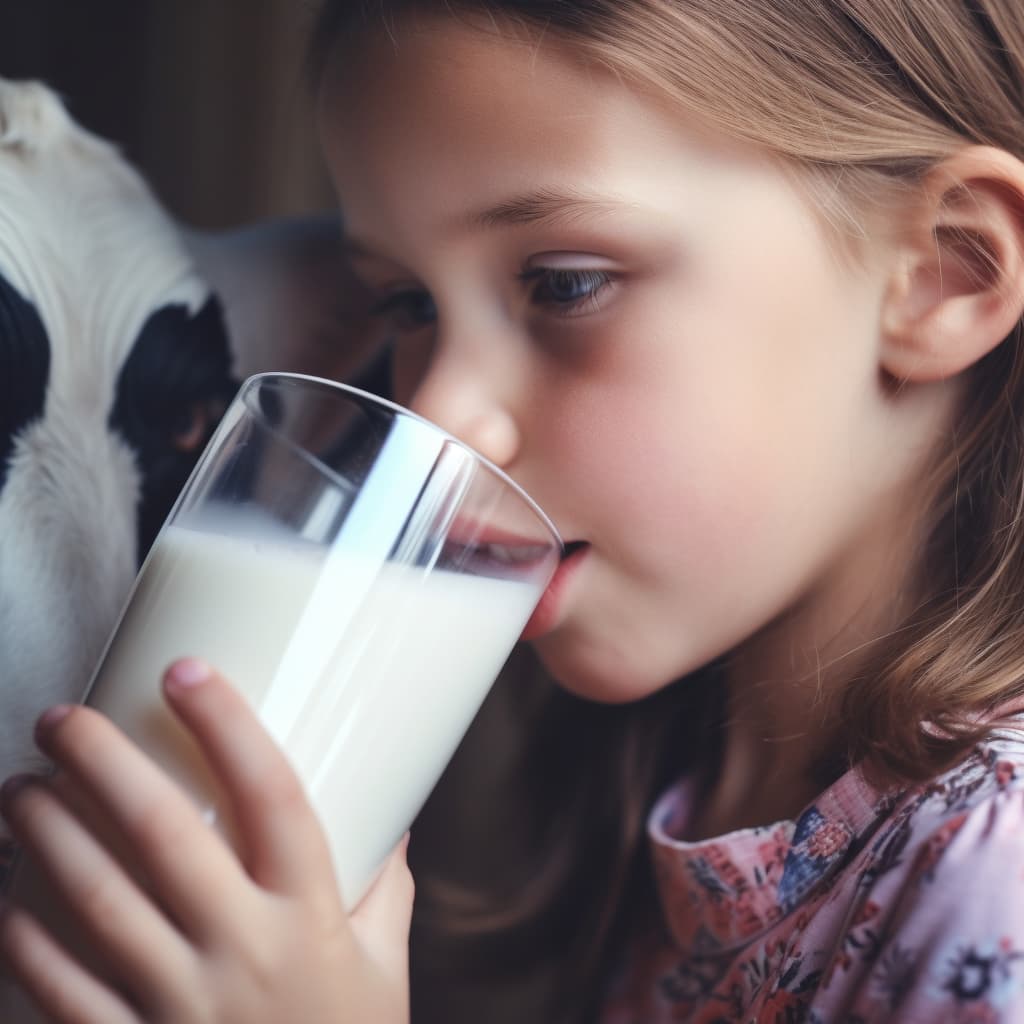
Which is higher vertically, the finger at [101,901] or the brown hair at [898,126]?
the brown hair at [898,126]

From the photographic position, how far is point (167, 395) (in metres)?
1.02

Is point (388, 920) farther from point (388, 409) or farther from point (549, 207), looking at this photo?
point (549, 207)

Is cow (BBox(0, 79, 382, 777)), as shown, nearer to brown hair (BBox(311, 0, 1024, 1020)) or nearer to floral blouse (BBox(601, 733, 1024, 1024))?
brown hair (BBox(311, 0, 1024, 1020))

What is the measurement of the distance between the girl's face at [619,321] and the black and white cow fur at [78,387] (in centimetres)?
22

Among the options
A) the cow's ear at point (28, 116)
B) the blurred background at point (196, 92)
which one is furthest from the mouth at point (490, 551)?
the blurred background at point (196, 92)

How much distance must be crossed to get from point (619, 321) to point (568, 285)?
0.16 feet

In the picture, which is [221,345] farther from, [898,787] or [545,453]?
[898,787]

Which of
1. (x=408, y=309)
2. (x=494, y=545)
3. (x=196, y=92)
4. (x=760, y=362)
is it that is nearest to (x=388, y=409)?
(x=494, y=545)

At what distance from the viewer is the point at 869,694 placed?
0.87 meters

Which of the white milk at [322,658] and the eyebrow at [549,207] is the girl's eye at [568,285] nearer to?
the eyebrow at [549,207]

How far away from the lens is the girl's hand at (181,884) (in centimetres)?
62

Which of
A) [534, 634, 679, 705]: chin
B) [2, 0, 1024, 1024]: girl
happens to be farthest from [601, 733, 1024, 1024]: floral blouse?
[534, 634, 679, 705]: chin

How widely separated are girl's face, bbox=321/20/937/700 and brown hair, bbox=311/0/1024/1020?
0.03 metres

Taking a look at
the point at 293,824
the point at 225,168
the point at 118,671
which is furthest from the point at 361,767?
the point at 225,168
